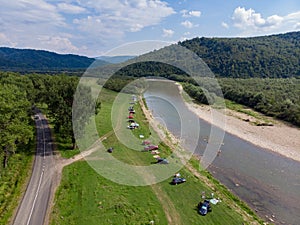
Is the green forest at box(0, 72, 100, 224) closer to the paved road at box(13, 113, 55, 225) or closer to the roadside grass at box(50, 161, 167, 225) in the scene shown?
the paved road at box(13, 113, 55, 225)

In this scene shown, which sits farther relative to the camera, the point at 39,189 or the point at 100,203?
the point at 39,189

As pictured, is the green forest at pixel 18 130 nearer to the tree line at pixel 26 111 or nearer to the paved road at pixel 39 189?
the tree line at pixel 26 111

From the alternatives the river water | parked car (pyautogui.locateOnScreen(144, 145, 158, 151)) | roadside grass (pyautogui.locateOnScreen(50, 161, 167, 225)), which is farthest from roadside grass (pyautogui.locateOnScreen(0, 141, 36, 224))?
the river water

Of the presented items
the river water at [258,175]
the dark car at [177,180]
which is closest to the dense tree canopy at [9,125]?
the dark car at [177,180]

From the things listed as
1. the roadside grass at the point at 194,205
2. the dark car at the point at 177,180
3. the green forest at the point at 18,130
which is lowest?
the roadside grass at the point at 194,205

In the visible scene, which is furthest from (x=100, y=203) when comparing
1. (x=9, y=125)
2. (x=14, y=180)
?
(x=9, y=125)

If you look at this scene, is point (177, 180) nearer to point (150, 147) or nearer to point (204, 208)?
point (204, 208)
